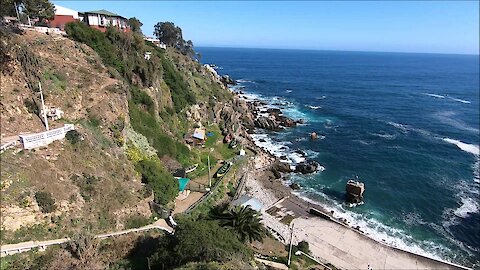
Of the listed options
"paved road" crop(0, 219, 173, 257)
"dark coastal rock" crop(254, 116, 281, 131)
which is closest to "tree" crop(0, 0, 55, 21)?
"paved road" crop(0, 219, 173, 257)

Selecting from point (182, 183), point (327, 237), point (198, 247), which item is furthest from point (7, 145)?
point (327, 237)

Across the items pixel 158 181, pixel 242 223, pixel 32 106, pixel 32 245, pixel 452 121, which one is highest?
pixel 32 106

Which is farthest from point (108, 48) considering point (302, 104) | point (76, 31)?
point (302, 104)

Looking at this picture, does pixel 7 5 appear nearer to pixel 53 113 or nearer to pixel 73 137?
pixel 53 113

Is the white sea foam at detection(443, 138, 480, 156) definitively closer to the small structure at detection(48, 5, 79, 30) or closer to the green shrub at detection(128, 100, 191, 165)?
the green shrub at detection(128, 100, 191, 165)

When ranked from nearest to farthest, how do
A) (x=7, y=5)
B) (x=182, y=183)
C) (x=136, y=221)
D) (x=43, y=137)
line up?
(x=43, y=137) → (x=136, y=221) → (x=7, y=5) → (x=182, y=183)

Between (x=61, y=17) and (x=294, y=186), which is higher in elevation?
(x=61, y=17)

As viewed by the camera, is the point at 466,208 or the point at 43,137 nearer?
the point at 43,137

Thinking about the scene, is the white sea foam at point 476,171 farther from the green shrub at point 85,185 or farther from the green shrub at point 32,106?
the green shrub at point 32,106

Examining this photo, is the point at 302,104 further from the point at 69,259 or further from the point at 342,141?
the point at 69,259
